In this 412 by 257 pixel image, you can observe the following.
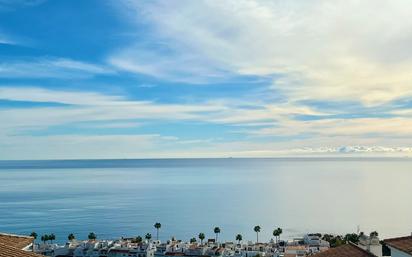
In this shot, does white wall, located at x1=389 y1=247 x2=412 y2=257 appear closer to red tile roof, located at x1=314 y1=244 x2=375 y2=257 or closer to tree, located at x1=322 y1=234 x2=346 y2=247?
red tile roof, located at x1=314 y1=244 x2=375 y2=257

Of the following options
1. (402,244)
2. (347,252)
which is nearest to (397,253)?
(402,244)

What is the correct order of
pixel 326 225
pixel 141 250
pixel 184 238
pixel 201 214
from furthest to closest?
pixel 201 214 < pixel 326 225 < pixel 184 238 < pixel 141 250

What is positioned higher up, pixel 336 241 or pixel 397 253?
pixel 397 253

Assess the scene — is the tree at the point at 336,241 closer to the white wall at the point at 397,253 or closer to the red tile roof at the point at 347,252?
the red tile roof at the point at 347,252

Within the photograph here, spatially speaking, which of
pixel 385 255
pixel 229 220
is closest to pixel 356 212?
pixel 229 220

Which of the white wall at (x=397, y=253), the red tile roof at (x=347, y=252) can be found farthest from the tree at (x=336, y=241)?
the white wall at (x=397, y=253)

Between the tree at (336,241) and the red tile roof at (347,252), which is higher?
the red tile roof at (347,252)

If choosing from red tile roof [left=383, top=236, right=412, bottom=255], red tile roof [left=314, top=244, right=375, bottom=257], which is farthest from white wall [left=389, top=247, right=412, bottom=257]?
red tile roof [left=314, top=244, right=375, bottom=257]

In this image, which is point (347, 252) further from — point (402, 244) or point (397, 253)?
point (402, 244)

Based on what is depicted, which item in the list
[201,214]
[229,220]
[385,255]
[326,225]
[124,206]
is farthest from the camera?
[124,206]

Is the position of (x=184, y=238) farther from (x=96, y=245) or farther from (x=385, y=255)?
(x=385, y=255)

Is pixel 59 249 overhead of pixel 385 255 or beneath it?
beneath

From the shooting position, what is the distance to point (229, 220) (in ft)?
540

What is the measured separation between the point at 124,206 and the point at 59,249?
94.1m
